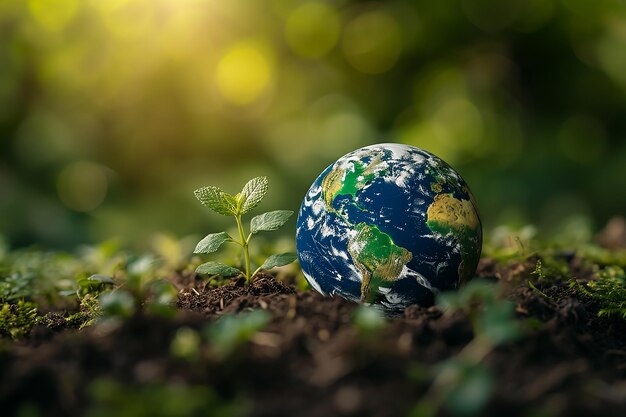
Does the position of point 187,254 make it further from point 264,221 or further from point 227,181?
point 227,181

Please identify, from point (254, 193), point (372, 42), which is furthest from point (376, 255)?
point (372, 42)

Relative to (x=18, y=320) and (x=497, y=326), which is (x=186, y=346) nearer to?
(x=497, y=326)

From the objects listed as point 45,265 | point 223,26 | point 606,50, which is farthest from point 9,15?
point 606,50

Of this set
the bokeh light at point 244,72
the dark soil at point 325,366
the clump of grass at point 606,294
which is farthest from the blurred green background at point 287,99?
the dark soil at point 325,366

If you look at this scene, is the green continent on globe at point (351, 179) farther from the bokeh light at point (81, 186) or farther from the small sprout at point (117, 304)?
the bokeh light at point (81, 186)

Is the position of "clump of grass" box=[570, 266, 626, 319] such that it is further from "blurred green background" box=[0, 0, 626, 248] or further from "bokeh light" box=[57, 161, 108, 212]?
"bokeh light" box=[57, 161, 108, 212]
